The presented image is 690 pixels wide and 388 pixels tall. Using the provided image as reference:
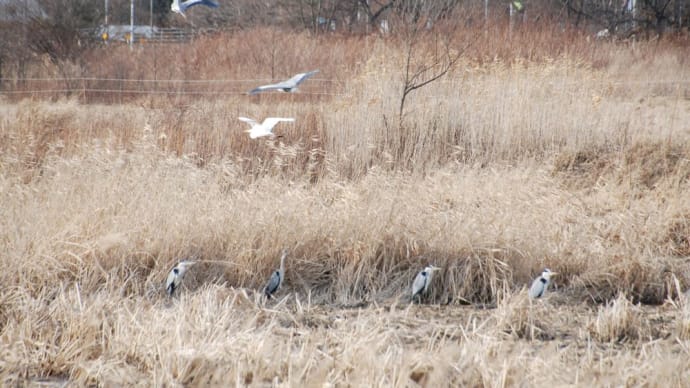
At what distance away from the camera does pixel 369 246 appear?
201 inches

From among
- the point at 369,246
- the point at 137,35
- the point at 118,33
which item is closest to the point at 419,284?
the point at 369,246

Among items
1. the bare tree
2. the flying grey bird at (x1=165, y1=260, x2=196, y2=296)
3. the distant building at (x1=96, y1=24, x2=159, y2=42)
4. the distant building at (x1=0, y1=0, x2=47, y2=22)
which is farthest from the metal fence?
the flying grey bird at (x1=165, y1=260, x2=196, y2=296)

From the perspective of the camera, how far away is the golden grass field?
11.6 ft

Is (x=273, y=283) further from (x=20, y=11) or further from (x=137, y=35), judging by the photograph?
(x=137, y=35)

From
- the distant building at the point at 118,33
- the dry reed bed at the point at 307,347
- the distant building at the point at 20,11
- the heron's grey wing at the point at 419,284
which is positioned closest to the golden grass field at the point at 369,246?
the dry reed bed at the point at 307,347

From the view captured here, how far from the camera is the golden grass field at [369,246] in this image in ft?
11.6

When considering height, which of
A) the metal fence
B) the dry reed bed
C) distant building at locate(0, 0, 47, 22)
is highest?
distant building at locate(0, 0, 47, 22)

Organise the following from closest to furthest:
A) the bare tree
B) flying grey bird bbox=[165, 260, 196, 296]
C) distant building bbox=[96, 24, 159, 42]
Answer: flying grey bird bbox=[165, 260, 196, 296] < the bare tree < distant building bbox=[96, 24, 159, 42]

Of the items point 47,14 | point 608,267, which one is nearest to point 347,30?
point 47,14

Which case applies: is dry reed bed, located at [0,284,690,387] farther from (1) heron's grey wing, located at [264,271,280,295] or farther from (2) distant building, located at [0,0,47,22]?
(2) distant building, located at [0,0,47,22]

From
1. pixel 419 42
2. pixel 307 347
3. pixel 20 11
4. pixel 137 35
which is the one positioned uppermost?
pixel 20 11

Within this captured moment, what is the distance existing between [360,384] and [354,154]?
4415 millimetres

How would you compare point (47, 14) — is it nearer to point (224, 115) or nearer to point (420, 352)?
point (224, 115)

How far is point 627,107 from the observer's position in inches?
370
